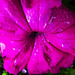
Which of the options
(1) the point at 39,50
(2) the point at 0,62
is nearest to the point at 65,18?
(1) the point at 39,50

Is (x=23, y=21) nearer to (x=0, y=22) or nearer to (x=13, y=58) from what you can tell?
(x=0, y=22)

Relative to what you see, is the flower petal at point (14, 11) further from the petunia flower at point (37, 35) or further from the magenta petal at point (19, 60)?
the magenta petal at point (19, 60)

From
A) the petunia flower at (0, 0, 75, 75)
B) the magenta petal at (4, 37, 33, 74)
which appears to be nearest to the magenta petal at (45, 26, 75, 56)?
the petunia flower at (0, 0, 75, 75)

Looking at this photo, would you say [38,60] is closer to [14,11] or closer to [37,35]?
[37,35]

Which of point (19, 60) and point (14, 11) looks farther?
point (19, 60)

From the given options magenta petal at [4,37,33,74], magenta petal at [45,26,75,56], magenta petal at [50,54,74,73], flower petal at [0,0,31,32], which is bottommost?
magenta petal at [50,54,74,73]

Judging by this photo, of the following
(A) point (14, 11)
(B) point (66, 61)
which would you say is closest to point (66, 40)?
(B) point (66, 61)

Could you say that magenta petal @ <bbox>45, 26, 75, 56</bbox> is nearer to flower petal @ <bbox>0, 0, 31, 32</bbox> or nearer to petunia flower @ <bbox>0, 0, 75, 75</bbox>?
petunia flower @ <bbox>0, 0, 75, 75</bbox>

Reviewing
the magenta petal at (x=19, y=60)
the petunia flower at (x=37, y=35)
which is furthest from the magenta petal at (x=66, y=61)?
the magenta petal at (x=19, y=60)
